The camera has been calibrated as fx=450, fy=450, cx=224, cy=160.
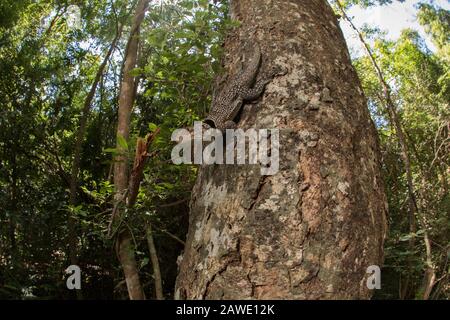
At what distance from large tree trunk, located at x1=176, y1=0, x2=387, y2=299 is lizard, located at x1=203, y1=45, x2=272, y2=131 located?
34mm

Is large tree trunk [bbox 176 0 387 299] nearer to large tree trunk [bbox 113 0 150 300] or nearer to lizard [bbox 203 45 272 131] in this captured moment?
lizard [bbox 203 45 272 131]

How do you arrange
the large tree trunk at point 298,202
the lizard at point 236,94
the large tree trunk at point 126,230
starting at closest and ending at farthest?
the large tree trunk at point 298,202, the lizard at point 236,94, the large tree trunk at point 126,230

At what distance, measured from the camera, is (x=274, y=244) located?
3.94 ft

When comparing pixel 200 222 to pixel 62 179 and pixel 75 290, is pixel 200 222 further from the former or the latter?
pixel 62 179

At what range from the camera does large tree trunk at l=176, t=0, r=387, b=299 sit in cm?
118

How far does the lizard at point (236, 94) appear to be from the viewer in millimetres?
1460

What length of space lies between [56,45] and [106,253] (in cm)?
275

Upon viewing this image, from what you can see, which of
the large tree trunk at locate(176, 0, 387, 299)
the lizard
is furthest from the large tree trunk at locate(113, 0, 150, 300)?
the large tree trunk at locate(176, 0, 387, 299)

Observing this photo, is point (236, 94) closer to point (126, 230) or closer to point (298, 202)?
point (298, 202)

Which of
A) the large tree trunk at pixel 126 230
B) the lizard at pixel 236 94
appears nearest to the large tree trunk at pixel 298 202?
the lizard at pixel 236 94

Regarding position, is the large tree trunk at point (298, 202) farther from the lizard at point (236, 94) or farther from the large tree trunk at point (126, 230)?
the large tree trunk at point (126, 230)

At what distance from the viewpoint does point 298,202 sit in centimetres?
125

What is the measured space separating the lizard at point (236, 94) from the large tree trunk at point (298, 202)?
3 cm

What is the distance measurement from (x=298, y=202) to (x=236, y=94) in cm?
45
